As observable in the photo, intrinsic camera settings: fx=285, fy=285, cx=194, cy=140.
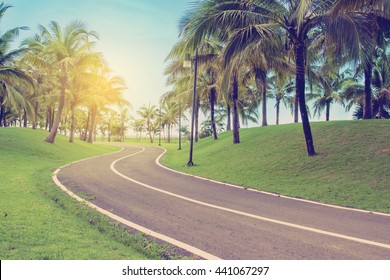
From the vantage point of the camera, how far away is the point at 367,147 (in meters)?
13.6

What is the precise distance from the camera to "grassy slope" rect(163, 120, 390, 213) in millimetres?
9461

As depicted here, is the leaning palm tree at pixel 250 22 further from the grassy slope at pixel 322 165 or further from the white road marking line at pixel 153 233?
the white road marking line at pixel 153 233

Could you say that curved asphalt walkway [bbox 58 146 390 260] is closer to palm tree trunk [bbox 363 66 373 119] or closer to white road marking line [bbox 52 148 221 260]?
white road marking line [bbox 52 148 221 260]

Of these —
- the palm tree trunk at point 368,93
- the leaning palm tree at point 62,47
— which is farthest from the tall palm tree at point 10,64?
the palm tree trunk at point 368,93

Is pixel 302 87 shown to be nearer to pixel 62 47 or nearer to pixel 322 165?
pixel 322 165

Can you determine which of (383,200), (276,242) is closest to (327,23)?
(383,200)

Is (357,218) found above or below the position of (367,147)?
below

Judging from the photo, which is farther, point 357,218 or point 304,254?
point 357,218

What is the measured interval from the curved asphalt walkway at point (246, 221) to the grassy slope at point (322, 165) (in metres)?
1.64

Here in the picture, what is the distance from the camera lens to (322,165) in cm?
1260

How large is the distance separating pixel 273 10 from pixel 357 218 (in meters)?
10.1

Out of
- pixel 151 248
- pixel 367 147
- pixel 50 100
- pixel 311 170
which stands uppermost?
pixel 50 100

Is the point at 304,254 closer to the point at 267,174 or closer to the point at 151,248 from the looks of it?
the point at 151,248

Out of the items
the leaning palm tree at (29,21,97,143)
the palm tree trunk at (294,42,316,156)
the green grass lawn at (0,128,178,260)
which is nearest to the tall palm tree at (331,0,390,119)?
the palm tree trunk at (294,42,316,156)
